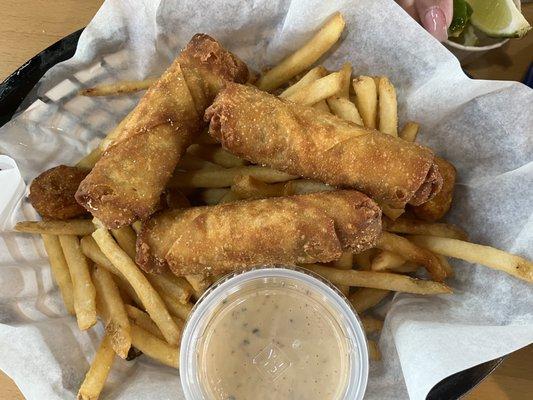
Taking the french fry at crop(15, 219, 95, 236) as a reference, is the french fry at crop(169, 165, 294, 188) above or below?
below

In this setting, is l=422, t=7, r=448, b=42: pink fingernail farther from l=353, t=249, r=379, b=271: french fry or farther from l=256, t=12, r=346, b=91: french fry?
l=353, t=249, r=379, b=271: french fry

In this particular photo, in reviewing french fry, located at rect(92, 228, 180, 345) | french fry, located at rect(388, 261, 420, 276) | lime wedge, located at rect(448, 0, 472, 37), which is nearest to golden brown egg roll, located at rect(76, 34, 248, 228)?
french fry, located at rect(92, 228, 180, 345)

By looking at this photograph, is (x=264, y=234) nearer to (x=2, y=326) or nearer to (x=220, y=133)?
(x=220, y=133)

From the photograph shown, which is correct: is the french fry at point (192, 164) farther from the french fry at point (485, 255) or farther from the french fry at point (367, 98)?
the french fry at point (485, 255)

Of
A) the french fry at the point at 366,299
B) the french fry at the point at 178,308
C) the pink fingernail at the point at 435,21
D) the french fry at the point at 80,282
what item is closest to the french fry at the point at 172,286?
the french fry at the point at 178,308

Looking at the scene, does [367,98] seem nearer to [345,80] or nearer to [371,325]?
[345,80]

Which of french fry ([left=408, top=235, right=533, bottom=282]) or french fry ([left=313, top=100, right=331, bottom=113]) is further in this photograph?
french fry ([left=313, top=100, right=331, bottom=113])
